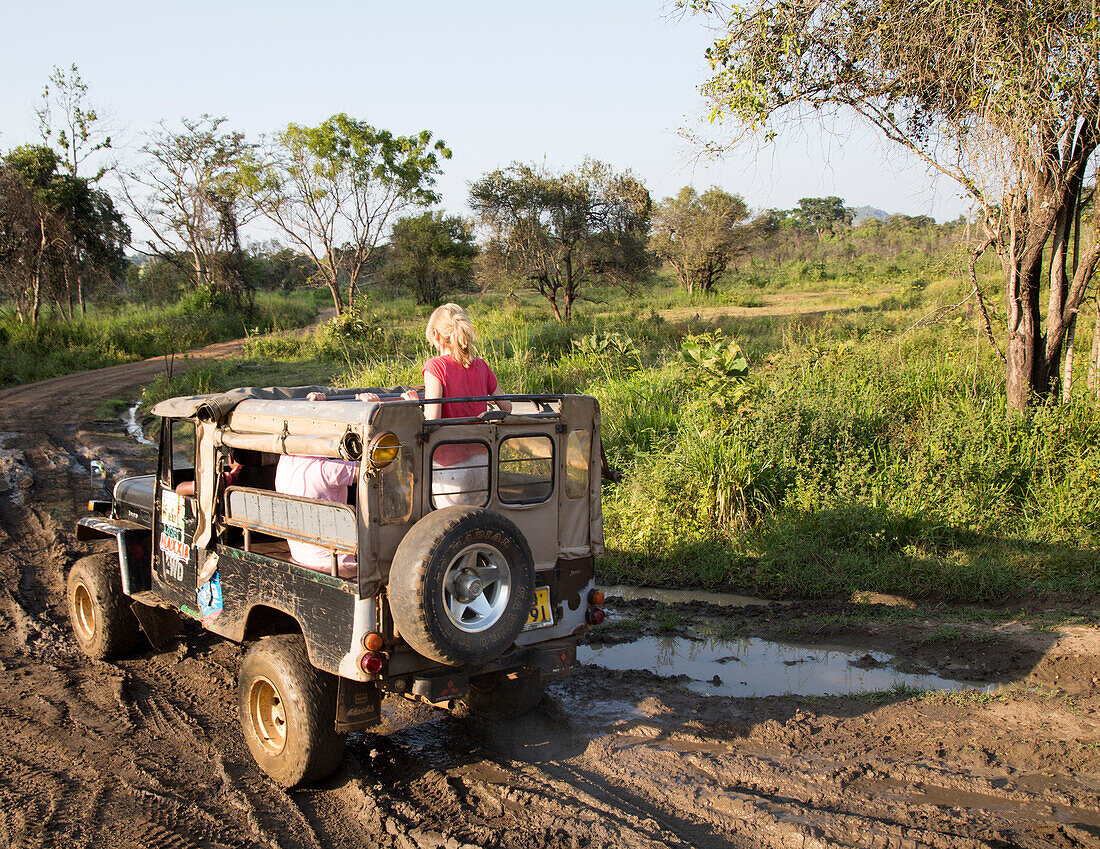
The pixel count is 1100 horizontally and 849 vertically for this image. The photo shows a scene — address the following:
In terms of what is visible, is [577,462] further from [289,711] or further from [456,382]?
[289,711]

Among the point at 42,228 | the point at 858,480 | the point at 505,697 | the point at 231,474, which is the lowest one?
the point at 505,697

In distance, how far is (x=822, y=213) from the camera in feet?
204

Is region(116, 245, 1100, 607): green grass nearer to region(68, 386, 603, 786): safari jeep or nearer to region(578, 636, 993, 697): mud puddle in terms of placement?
region(578, 636, 993, 697): mud puddle

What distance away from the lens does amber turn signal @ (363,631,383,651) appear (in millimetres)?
3387

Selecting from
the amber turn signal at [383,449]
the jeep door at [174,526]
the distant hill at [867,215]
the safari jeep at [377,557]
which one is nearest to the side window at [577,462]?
the safari jeep at [377,557]

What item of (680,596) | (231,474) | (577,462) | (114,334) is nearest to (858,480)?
(680,596)

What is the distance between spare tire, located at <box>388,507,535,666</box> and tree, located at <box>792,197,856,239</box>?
195 feet

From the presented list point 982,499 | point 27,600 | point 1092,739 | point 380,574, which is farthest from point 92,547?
point 982,499

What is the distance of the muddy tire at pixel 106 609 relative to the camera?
522 centimetres

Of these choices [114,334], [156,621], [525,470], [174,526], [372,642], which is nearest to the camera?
[372,642]

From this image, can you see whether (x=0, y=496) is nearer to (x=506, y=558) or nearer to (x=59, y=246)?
(x=506, y=558)

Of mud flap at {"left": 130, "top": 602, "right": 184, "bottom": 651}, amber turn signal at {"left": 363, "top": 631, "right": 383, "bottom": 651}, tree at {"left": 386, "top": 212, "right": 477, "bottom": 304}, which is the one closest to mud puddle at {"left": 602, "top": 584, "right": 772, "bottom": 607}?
mud flap at {"left": 130, "top": 602, "right": 184, "bottom": 651}

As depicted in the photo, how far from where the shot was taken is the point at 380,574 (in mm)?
3482

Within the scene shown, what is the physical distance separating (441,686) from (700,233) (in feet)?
97.7
